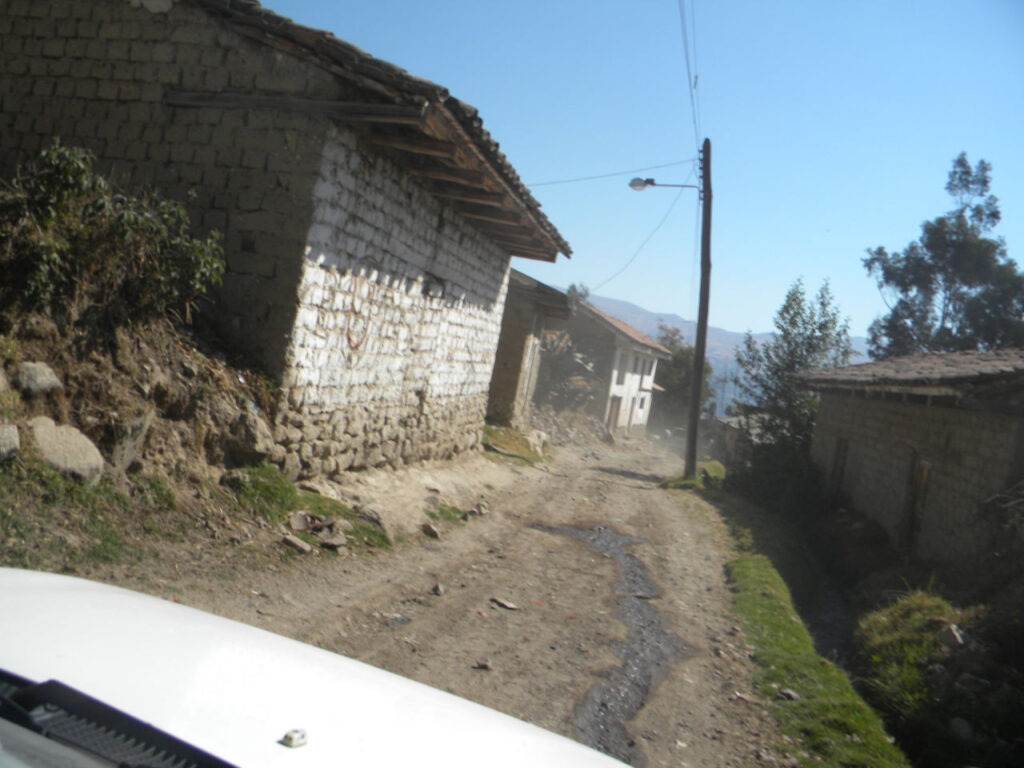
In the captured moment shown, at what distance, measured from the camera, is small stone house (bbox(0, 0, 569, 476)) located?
23.0 ft

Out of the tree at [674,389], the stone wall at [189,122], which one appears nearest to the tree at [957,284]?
the tree at [674,389]

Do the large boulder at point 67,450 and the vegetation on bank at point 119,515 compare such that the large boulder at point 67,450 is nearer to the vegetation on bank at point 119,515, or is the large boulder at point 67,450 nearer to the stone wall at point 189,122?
the vegetation on bank at point 119,515

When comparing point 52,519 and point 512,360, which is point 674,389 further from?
point 52,519

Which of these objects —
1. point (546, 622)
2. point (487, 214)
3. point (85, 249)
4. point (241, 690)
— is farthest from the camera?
point (487, 214)

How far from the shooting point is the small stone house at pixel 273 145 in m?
7.01

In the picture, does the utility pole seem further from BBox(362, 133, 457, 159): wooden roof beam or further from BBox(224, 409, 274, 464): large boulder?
BBox(224, 409, 274, 464): large boulder

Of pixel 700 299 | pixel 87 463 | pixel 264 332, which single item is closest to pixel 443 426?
pixel 264 332

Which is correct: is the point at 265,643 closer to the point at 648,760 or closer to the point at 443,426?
Result: the point at 648,760

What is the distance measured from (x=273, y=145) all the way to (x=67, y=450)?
3555mm

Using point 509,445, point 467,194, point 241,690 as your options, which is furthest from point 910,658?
point 509,445

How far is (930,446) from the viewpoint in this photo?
10492 mm

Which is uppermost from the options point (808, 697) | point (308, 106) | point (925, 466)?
point (308, 106)

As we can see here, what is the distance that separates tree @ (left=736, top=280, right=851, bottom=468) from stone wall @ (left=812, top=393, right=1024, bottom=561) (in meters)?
3.17

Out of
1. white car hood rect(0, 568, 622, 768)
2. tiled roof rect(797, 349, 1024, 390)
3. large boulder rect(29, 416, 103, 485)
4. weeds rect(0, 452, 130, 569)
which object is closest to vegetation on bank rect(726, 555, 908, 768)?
white car hood rect(0, 568, 622, 768)
